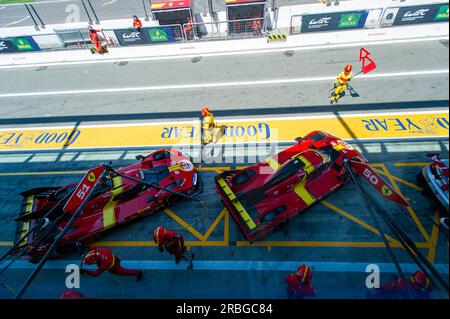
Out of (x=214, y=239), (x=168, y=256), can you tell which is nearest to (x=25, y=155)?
(x=168, y=256)

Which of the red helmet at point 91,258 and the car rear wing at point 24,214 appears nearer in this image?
the red helmet at point 91,258

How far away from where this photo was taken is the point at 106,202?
6461 millimetres

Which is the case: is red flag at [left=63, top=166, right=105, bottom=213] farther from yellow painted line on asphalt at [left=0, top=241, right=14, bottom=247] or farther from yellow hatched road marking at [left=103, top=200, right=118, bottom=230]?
yellow painted line on asphalt at [left=0, top=241, right=14, bottom=247]

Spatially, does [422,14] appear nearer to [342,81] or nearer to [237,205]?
[342,81]

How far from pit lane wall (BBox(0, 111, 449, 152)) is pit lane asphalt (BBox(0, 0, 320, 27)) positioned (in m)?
14.3

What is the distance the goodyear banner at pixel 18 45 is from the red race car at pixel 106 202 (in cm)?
1482

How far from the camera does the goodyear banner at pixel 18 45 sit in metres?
15.4

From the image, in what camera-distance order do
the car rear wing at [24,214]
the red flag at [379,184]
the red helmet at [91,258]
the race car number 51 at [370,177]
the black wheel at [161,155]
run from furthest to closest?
the black wheel at [161,155]
the car rear wing at [24,214]
the race car number 51 at [370,177]
the red flag at [379,184]
the red helmet at [91,258]

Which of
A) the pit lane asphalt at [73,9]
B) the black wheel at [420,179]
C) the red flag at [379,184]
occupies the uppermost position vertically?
the pit lane asphalt at [73,9]

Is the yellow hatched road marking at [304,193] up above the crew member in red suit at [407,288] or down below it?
above

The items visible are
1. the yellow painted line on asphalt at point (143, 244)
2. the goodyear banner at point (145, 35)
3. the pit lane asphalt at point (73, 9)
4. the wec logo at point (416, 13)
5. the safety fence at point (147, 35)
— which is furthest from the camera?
the pit lane asphalt at point (73, 9)

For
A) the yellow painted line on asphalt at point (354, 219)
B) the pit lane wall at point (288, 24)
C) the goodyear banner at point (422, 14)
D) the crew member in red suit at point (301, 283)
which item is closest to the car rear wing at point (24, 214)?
the crew member in red suit at point (301, 283)

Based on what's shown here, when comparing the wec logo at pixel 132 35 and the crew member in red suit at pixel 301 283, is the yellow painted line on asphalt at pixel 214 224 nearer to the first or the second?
the crew member in red suit at pixel 301 283

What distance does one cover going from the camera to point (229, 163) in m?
8.58
